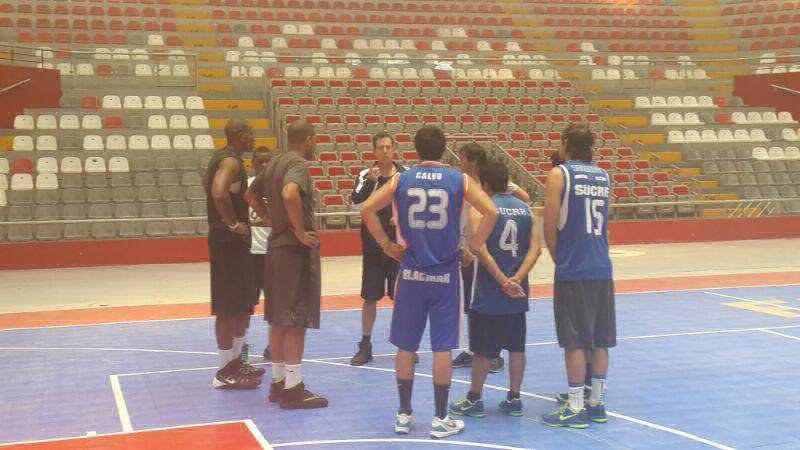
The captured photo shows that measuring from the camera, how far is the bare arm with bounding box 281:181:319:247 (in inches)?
248

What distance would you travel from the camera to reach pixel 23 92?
65.5 feet

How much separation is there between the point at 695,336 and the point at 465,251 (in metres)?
4.27

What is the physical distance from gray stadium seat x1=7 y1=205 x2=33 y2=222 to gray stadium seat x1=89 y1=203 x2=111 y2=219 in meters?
1.04

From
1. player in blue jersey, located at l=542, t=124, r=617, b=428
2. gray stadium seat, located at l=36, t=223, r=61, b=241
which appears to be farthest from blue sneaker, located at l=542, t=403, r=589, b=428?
gray stadium seat, located at l=36, t=223, r=61, b=241

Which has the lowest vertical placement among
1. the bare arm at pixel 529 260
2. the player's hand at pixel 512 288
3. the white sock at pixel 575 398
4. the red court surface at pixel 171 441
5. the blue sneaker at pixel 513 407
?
the red court surface at pixel 171 441

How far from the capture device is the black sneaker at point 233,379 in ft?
23.5

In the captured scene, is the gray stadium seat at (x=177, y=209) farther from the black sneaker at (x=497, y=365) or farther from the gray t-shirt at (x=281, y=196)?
the gray t-shirt at (x=281, y=196)

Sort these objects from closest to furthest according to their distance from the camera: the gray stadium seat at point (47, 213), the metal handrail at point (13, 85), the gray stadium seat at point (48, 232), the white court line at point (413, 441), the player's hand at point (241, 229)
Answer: the white court line at point (413, 441) → the player's hand at point (241, 229) → the gray stadium seat at point (48, 232) → the gray stadium seat at point (47, 213) → the metal handrail at point (13, 85)

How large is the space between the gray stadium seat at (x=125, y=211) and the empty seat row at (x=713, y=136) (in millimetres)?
13513

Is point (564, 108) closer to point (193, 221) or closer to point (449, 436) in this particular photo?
point (193, 221)

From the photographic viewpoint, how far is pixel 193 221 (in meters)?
16.3

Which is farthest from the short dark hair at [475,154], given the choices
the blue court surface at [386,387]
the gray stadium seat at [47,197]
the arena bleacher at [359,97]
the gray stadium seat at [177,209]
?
the gray stadium seat at [47,197]

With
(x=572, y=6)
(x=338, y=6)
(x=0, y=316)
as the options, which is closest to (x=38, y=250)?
(x=0, y=316)

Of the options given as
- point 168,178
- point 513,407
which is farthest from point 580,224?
point 168,178
